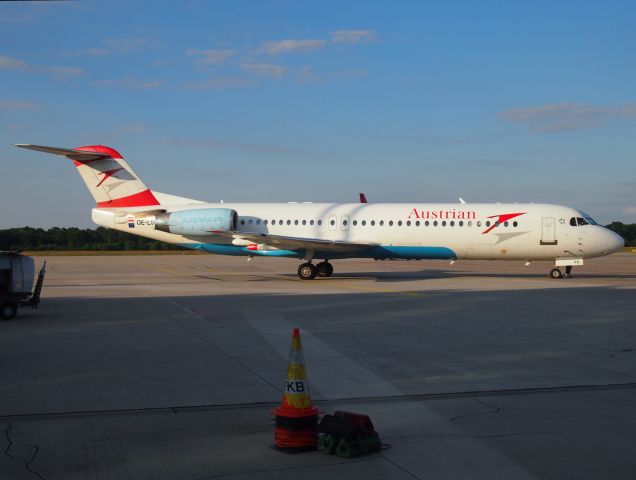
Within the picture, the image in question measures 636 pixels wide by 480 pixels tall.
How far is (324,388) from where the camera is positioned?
27.3 ft

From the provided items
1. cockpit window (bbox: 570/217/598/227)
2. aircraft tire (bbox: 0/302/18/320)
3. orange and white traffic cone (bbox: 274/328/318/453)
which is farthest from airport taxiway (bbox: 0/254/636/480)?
cockpit window (bbox: 570/217/598/227)

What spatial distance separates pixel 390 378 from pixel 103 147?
75.9ft

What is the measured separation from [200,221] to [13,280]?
43.2 feet

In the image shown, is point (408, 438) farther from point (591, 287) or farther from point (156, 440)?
point (591, 287)

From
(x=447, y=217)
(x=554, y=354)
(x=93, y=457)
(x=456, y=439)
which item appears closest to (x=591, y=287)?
(x=447, y=217)

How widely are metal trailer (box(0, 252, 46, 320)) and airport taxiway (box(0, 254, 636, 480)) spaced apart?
0.62m

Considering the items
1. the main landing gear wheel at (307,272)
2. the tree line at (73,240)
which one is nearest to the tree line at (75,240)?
the tree line at (73,240)

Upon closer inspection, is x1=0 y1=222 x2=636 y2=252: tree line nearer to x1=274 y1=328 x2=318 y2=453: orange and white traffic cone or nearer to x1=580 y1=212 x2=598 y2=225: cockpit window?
x1=580 y1=212 x2=598 y2=225: cockpit window

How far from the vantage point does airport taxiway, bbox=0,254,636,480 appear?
18.4 feet

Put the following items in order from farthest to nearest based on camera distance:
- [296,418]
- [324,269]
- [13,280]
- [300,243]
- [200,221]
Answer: [324,269] < [200,221] < [300,243] < [13,280] < [296,418]

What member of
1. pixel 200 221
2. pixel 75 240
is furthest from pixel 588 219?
pixel 75 240

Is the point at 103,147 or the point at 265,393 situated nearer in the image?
the point at 265,393

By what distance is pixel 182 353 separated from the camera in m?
10.6

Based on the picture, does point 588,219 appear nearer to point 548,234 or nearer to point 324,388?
point 548,234
